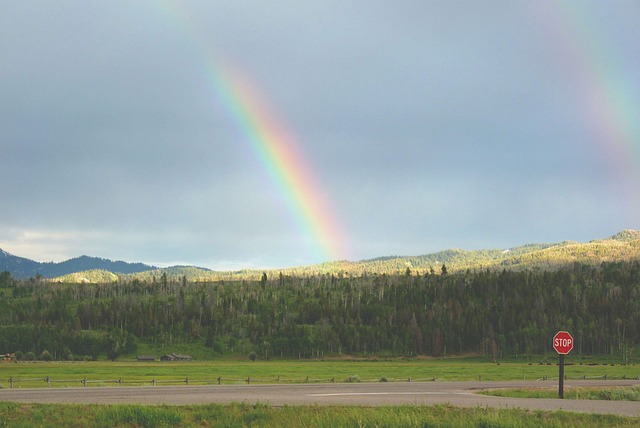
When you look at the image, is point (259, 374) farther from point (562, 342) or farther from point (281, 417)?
point (281, 417)

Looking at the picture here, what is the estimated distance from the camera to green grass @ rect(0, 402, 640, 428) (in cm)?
2623

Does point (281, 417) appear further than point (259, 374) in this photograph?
No

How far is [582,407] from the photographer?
112ft

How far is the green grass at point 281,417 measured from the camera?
26.2 m

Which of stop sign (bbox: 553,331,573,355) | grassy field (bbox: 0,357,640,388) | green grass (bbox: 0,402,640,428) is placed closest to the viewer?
green grass (bbox: 0,402,640,428)

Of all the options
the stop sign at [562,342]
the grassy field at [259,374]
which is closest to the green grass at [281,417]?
the stop sign at [562,342]

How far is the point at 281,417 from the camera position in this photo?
102ft

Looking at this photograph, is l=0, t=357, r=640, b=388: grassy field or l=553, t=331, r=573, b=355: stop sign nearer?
l=553, t=331, r=573, b=355: stop sign

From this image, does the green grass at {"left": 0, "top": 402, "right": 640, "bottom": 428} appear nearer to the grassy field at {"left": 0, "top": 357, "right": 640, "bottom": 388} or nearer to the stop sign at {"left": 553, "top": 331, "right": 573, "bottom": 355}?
Answer: the stop sign at {"left": 553, "top": 331, "right": 573, "bottom": 355}

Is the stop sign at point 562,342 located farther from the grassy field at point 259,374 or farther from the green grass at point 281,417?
the grassy field at point 259,374

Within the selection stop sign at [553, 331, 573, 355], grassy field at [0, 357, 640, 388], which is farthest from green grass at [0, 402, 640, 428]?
grassy field at [0, 357, 640, 388]

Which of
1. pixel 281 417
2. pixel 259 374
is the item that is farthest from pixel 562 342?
pixel 259 374

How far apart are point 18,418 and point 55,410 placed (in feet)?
7.63

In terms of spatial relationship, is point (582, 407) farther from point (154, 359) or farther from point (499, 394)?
point (154, 359)
